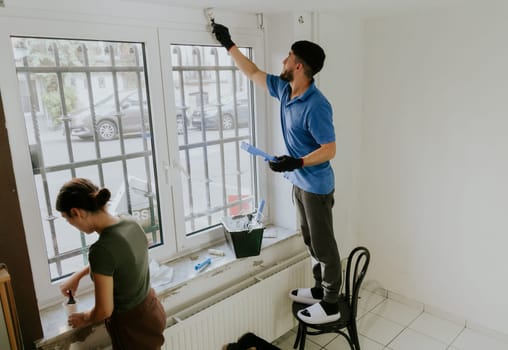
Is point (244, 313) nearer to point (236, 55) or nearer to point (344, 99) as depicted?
point (236, 55)

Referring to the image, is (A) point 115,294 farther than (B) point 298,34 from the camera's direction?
No

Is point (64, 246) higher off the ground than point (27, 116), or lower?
lower

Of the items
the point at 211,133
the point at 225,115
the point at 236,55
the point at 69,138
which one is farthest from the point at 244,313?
the point at 236,55

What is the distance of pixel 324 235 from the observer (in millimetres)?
2109

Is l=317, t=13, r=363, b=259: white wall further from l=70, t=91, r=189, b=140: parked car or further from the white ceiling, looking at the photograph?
l=70, t=91, r=189, b=140: parked car

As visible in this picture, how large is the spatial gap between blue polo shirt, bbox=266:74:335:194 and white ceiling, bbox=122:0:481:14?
393mm

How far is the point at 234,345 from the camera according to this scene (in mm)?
2123

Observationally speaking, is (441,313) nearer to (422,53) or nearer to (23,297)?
(422,53)

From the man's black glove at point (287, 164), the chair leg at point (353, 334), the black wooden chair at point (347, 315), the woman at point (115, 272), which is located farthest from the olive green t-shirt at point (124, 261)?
the chair leg at point (353, 334)

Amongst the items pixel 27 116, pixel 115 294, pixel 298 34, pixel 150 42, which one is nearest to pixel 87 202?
pixel 115 294

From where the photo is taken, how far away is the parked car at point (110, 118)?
183 cm

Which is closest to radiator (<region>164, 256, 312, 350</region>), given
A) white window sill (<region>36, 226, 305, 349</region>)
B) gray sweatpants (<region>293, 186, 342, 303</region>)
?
white window sill (<region>36, 226, 305, 349</region>)

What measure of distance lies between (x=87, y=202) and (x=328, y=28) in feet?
6.20

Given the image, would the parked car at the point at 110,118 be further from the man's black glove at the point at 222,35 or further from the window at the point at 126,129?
the man's black glove at the point at 222,35
